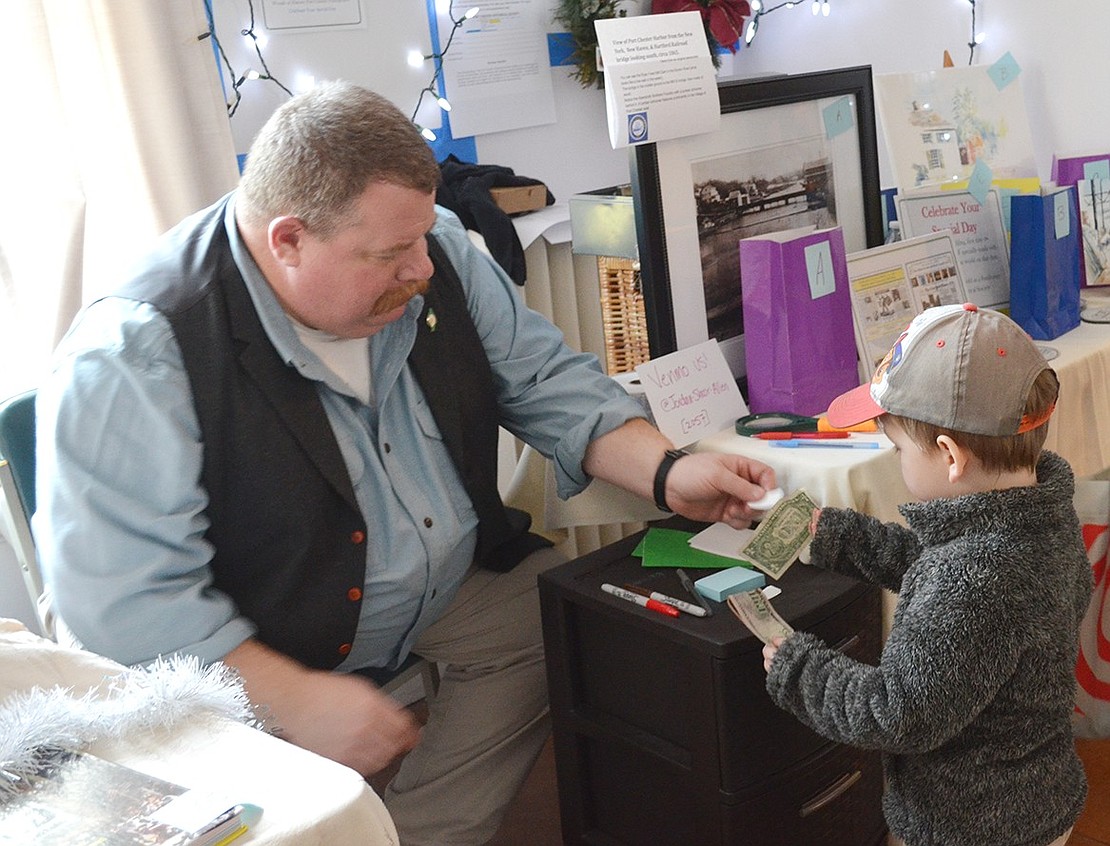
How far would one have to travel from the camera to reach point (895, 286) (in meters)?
1.93

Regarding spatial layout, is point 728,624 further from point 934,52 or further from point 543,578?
point 934,52

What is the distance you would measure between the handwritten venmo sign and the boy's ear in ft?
1.93

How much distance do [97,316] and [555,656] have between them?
0.76 metres

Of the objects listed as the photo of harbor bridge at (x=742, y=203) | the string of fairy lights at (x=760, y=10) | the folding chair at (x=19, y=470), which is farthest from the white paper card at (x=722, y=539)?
the string of fairy lights at (x=760, y=10)

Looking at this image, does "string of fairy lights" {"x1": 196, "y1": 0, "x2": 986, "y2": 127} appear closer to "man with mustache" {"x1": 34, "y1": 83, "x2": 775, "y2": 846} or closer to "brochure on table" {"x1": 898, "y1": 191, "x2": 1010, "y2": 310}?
"man with mustache" {"x1": 34, "y1": 83, "x2": 775, "y2": 846}

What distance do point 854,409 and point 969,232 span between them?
93 cm

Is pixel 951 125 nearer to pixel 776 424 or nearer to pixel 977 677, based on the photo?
pixel 776 424

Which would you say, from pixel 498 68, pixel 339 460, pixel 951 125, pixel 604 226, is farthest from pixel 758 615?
pixel 498 68

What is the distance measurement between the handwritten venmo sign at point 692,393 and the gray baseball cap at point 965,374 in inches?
21.4

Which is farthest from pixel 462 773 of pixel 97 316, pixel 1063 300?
pixel 1063 300

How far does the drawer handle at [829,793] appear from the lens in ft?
4.94

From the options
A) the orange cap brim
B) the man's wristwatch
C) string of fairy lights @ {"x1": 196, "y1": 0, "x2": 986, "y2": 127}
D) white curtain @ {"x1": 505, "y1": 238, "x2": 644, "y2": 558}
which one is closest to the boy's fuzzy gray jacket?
the orange cap brim

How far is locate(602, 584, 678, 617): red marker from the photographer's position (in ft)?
4.74

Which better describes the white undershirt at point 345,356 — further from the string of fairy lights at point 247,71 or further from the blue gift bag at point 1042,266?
the blue gift bag at point 1042,266
